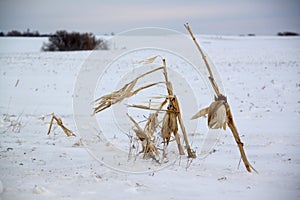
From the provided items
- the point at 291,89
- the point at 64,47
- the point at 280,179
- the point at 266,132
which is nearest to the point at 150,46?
the point at 280,179

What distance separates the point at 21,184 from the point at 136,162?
4.06ft

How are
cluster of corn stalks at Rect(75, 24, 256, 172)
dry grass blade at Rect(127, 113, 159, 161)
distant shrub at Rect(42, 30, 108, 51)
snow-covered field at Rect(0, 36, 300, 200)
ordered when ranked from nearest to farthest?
snow-covered field at Rect(0, 36, 300, 200) → cluster of corn stalks at Rect(75, 24, 256, 172) → dry grass blade at Rect(127, 113, 159, 161) → distant shrub at Rect(42, 30, 108, 51)

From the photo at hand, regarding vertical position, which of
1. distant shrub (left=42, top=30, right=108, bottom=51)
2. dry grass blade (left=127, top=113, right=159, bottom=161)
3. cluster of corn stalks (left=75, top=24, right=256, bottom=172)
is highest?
distant shrub (left=42, top=30, right=108, bottom=51)

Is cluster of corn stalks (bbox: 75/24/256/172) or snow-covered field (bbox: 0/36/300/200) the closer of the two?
snow-covered field (bbox: 0/36/300/200)

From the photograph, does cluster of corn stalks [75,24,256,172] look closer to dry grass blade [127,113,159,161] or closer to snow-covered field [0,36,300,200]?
dry grass blade [127,113,159,161]

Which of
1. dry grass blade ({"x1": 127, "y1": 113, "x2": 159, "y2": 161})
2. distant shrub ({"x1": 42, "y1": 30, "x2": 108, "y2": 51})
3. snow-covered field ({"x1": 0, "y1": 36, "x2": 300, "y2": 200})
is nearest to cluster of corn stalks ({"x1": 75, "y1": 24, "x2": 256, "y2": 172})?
dry grass blade ({"x1": 127, "y1": 113, "x2": 159, "y2": 161})

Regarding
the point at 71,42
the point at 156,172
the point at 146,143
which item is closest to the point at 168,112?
the point at 146,143

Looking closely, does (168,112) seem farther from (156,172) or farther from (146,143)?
(156,172)

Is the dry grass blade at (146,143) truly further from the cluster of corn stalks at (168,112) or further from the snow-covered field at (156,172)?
the snow-covered field at (156,172)

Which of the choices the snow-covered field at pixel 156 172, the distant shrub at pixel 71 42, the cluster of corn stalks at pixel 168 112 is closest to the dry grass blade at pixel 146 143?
the cluster of corn stalks at pixel 168 112

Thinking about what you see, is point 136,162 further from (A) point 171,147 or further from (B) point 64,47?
(B) point 64,47

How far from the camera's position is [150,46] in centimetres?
368

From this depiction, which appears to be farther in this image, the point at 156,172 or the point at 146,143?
the point at 146,143

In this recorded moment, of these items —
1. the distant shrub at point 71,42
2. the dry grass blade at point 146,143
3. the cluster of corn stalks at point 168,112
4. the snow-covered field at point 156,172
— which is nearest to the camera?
the snow-covered field at point 156,172
